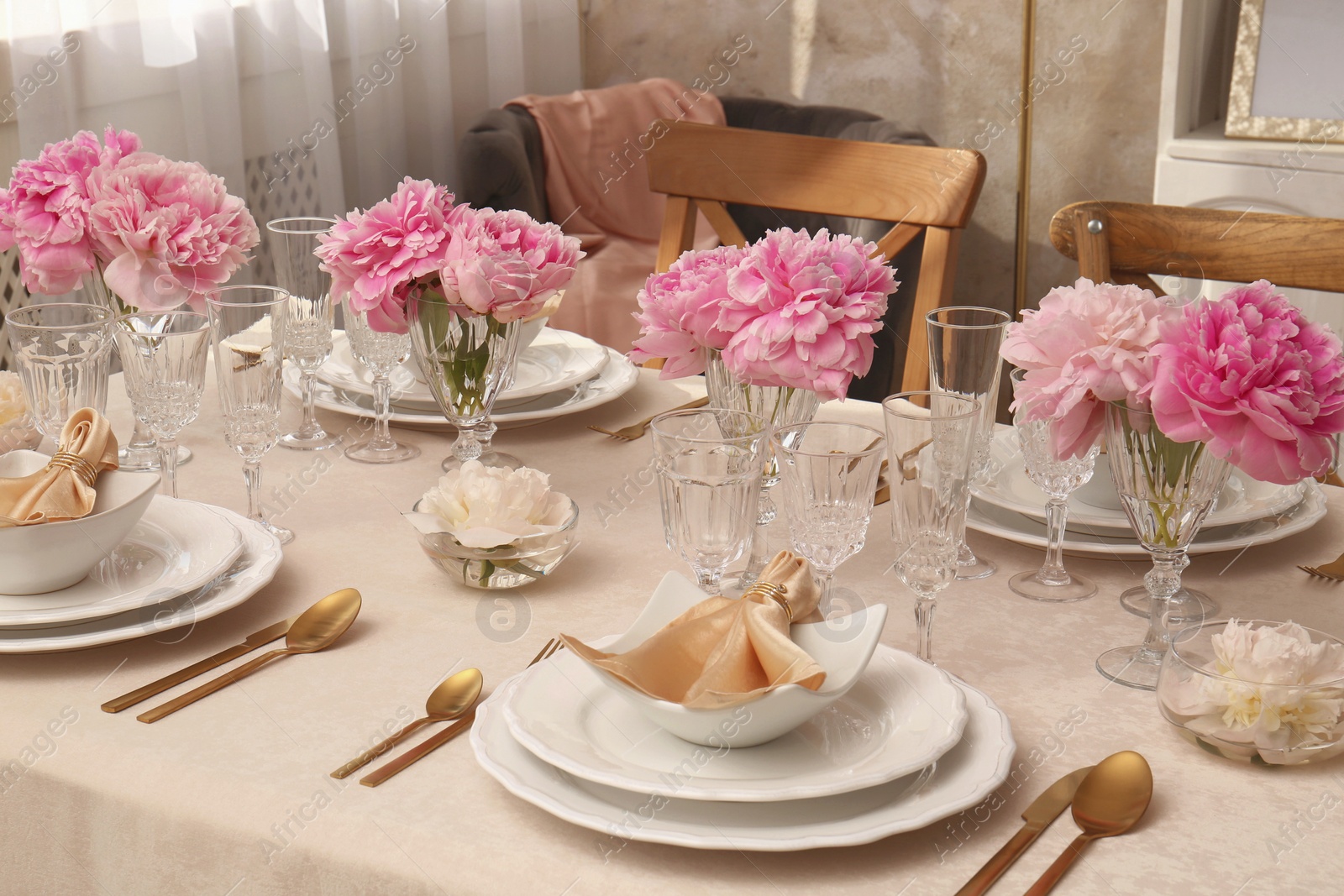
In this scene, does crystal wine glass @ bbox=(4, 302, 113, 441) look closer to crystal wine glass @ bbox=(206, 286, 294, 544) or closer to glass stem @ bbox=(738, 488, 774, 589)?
crystal wine glass @ bbox=(206, 286, 294, 544)

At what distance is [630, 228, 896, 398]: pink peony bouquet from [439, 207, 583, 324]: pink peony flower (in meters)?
0.13

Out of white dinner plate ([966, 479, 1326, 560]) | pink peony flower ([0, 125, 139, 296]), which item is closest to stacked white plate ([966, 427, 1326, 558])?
white dinner plate ([966, 479, 1326, 560])

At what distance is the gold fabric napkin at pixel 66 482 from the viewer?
2.96 feet

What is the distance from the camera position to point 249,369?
104 centimetres

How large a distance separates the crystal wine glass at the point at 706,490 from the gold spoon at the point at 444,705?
169 mm

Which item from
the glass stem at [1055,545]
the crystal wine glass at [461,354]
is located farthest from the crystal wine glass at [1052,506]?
the crystal wine glass at [461,354]

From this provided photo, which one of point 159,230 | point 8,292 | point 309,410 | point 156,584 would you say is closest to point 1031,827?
point 156,584

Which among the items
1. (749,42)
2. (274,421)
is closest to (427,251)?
(274,421)

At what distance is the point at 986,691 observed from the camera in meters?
0.84

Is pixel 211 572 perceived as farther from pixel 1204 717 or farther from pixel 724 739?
pixel 1204 717

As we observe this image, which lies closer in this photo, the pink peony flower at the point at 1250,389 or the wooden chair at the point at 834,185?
the pink peony flower at the point at 1250,389

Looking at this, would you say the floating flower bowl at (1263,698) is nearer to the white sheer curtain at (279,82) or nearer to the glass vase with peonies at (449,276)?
the glass vase with peonies at (449,276)

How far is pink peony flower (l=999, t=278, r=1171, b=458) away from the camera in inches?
32.1

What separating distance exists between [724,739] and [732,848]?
8 centimetres
